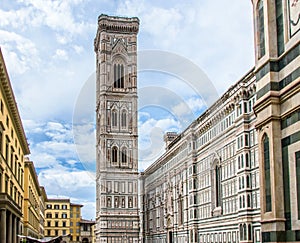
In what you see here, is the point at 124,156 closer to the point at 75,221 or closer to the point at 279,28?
the point at 75,221

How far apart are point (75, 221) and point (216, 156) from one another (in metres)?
129

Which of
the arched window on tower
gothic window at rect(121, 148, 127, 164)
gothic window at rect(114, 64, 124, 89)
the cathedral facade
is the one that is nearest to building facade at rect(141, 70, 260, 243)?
the arched window on tower

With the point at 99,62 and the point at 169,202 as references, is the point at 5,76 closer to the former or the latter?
the point at 169,202

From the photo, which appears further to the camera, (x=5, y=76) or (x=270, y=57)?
(x=5, y=76)

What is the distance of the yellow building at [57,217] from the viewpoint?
17788 centimetres

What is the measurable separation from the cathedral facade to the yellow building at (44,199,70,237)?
57748mm

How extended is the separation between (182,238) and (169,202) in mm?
11255

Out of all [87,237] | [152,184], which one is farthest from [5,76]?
[87,237]

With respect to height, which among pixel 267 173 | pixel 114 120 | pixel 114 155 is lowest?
pixel 267 173

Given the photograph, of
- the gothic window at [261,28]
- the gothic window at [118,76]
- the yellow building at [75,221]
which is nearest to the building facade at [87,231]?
the yellow building at [75,221]

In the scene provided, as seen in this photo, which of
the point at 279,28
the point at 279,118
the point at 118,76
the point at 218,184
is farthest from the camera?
the point at 118,76

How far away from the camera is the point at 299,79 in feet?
51.9

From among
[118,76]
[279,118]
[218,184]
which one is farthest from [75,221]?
[279,118]

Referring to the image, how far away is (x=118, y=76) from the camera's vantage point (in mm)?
123688
